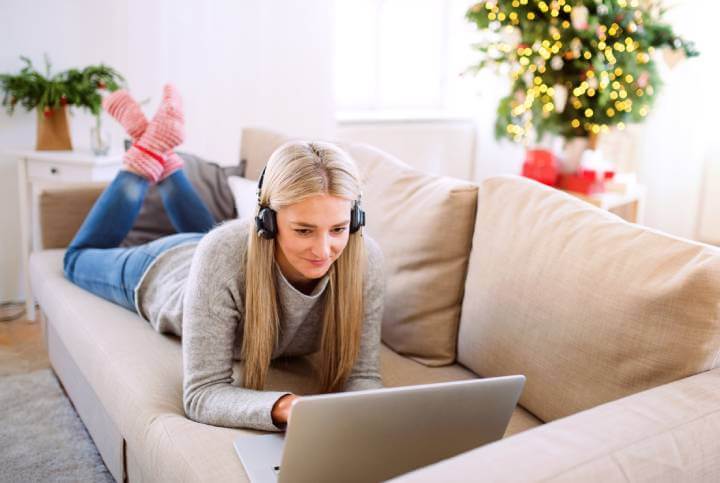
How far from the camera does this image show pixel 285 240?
1334 mm

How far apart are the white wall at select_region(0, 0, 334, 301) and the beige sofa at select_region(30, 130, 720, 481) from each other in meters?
1.24

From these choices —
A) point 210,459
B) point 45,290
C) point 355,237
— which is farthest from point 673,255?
point 45,290

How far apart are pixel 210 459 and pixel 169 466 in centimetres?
9

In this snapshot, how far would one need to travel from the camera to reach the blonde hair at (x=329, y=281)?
4.27ft

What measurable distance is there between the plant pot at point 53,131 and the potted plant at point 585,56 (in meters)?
1.77

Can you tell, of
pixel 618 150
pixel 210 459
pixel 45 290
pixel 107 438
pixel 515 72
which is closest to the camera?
pixel 210 459

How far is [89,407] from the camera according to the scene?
1.88 meters

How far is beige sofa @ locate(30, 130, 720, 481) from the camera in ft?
3.21

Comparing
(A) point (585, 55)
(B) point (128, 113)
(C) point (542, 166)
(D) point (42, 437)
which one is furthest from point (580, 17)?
(D) point (42, 437)

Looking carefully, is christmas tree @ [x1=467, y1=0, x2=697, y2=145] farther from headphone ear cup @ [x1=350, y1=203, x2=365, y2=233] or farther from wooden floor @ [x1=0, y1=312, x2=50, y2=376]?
wooden floor @ [x1=0, y1=312, x2=50, y2=376]

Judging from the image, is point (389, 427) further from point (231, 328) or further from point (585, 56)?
point (585, 56)

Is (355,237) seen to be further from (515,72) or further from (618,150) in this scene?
(618,150)

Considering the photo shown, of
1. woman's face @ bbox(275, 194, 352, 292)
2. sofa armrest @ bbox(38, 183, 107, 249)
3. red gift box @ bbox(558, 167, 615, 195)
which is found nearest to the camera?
woman's face @ bbox(275, 194, 352, 292)

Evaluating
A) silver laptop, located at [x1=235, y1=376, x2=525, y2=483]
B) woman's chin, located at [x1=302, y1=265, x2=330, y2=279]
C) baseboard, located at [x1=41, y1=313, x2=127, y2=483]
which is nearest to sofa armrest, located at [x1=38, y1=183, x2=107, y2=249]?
baseboard, located at [x1=41, y1=313, x2=127, y2=483]
